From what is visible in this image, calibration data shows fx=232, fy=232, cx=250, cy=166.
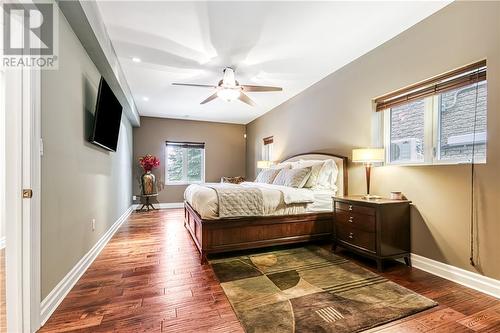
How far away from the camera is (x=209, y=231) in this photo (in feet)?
9.20

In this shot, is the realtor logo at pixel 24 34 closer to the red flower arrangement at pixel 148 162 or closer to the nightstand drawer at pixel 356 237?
the nightstand drawer at pixel 356 237

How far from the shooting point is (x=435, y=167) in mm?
2473

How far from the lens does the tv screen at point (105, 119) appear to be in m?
2.69

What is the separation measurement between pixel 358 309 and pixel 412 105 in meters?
2.43

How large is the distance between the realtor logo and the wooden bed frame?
2.07 metres

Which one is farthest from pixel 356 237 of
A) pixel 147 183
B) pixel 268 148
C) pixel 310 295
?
pixel 147 183

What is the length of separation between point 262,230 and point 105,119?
97.4 inches

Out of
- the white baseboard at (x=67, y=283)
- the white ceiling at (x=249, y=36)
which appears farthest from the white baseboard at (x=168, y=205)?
the white ceiling at (x=249, y=36)

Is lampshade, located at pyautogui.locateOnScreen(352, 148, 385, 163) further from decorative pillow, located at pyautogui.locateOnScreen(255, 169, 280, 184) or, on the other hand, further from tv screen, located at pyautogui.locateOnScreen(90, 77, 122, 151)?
tv screen, located at pyautogui.locateOnScreen(90, 77, 122, 151)

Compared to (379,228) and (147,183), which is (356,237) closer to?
(379,228)

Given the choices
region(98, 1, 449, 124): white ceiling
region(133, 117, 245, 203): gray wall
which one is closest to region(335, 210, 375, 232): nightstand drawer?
region(98, 1, 449, 124): white ceiling

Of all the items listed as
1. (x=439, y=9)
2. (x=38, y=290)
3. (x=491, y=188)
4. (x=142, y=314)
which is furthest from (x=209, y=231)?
(x=439, y=9)

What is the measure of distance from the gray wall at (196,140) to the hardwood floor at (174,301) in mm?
4142

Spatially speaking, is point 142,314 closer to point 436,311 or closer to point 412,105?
point 436,311
